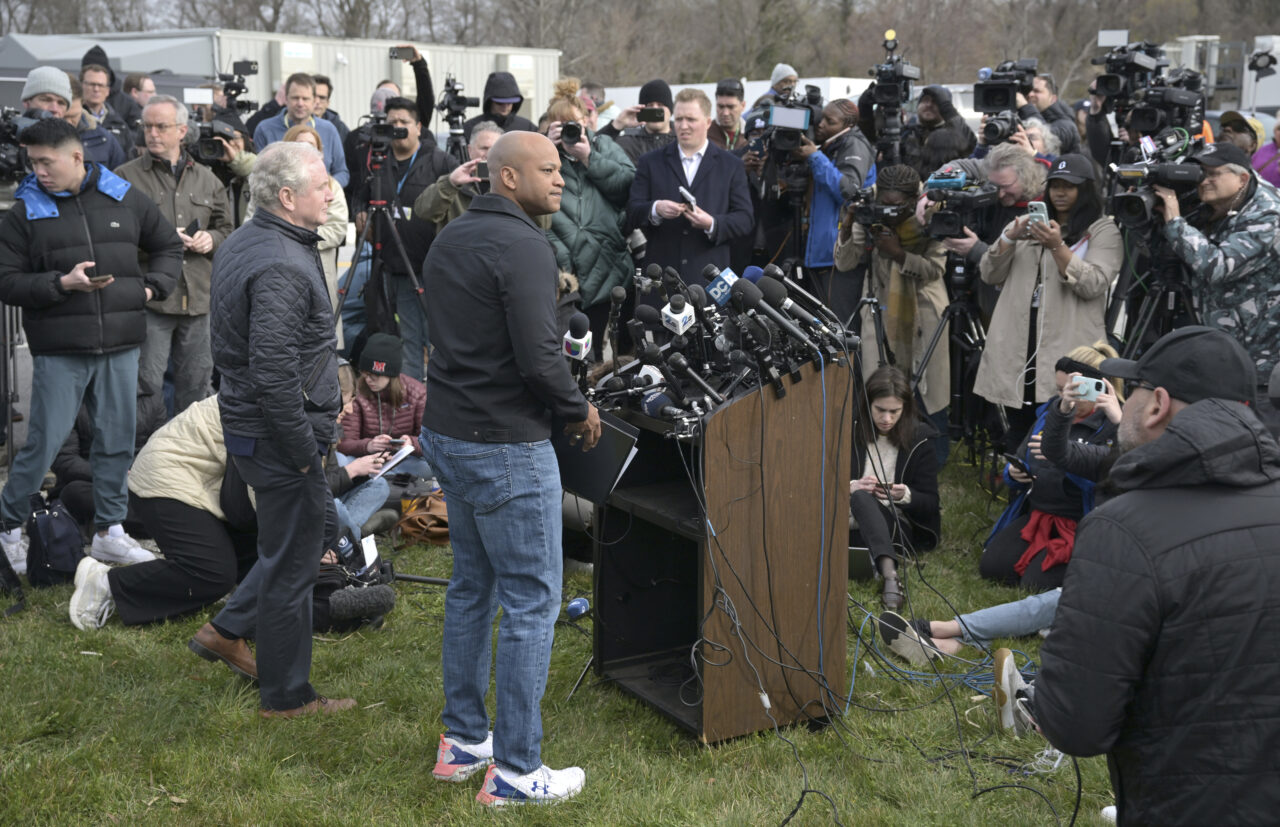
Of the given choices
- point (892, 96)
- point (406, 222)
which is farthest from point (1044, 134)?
point (406, 222)

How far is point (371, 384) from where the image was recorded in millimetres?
6129

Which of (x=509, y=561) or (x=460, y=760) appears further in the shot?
(x=460, y=760)

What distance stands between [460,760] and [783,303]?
1.70m

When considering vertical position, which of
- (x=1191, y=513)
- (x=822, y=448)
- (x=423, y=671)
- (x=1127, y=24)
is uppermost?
(x=1127, y=24)

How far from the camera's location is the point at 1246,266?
17.0 ft

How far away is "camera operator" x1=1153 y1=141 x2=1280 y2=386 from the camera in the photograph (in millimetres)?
5184

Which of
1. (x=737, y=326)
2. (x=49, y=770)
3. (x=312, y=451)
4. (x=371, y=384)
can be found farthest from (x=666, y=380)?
(x=371, y=384)

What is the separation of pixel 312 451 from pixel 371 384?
2.33 m

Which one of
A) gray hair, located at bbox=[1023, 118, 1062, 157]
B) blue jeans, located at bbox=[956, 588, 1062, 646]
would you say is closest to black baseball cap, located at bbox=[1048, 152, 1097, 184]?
gray hair, located at bbox=[1023, 118, 1062, 157]

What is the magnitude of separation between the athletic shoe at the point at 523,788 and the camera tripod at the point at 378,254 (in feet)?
14.1

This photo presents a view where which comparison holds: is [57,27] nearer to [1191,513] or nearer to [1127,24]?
[1127,24]

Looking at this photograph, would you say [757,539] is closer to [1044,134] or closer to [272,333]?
[272,333]

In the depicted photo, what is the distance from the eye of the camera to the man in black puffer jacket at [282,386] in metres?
3.71

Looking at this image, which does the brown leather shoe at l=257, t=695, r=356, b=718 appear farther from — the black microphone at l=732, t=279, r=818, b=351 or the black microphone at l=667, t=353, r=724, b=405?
the black microphone at l=732, t=279, r=818, b=351
